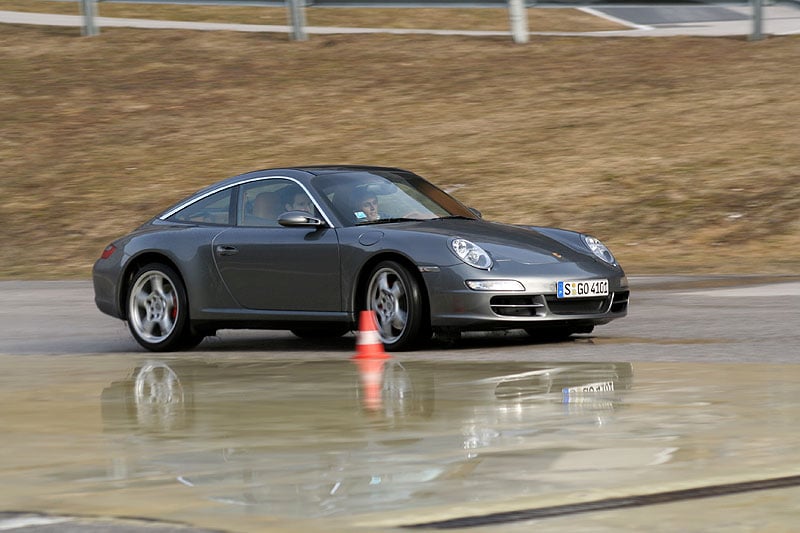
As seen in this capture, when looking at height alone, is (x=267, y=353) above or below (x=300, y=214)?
below

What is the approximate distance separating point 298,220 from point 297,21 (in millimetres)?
23304

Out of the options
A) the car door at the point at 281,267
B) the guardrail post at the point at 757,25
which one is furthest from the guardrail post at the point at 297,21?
the car door at the point at 281,267

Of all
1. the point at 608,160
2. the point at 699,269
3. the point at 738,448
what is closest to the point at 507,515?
the point at 738,448

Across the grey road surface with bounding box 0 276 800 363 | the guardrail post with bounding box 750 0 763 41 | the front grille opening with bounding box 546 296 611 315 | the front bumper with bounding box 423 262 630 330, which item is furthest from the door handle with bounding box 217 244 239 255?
the guardrail post with bounding box 750 0 763 41

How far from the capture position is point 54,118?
3044cm

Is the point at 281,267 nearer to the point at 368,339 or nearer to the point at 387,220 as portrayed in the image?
the point at 387,220

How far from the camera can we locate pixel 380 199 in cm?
1195

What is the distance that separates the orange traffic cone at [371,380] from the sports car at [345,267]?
2.01 feet

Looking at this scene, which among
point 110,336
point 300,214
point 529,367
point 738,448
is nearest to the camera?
point 738,448

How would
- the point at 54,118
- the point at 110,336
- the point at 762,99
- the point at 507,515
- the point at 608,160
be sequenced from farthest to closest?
the point at 54,118 → the point at 762,99 → the point at 608,160 → the point at 110,336 → the point at 507,515

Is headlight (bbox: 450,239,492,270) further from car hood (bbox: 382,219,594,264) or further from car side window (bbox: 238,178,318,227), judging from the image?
car side window (bbox: 238,178,318,227)

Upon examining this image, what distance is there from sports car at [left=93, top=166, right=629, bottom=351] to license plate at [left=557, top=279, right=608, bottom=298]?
0.01 metres

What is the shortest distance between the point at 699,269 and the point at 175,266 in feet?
26.3

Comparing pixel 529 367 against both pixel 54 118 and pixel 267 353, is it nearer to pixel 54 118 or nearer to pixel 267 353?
pixel 267 353
